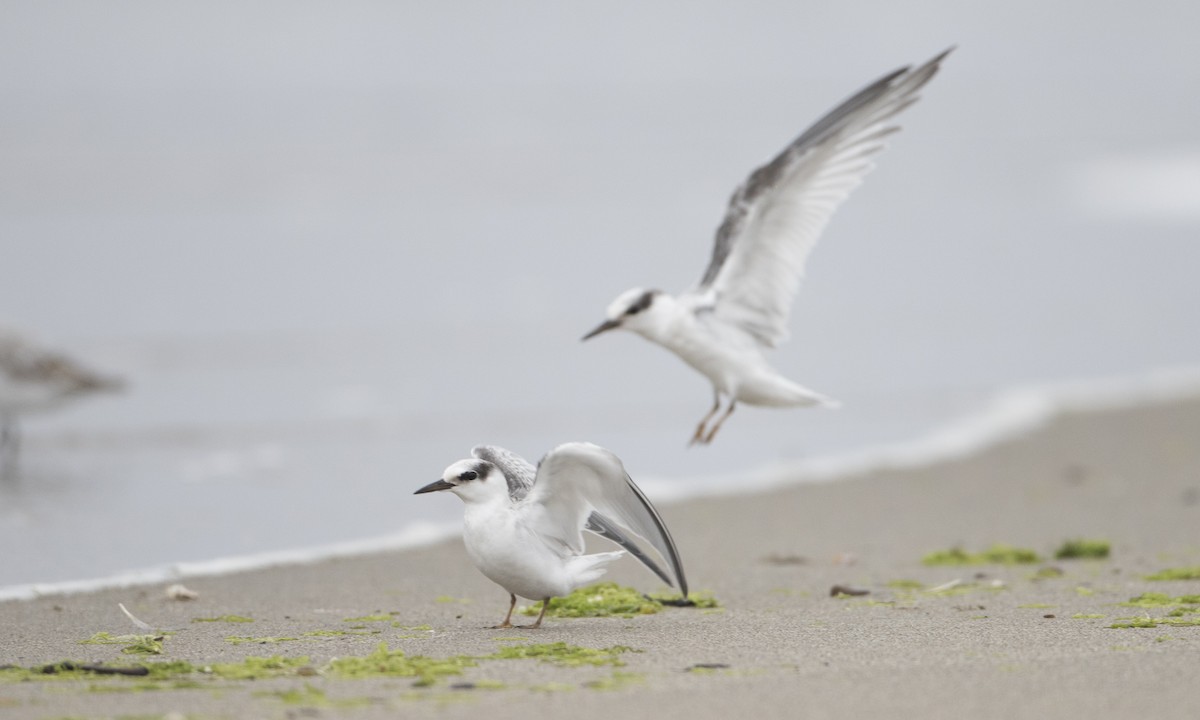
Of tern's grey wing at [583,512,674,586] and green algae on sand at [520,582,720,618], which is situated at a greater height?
tern's grey wing at [583,512,674,586]

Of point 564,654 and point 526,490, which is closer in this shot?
point 564,654

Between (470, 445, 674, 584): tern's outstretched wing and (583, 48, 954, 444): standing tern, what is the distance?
1526mm

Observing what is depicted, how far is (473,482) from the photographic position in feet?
15.3

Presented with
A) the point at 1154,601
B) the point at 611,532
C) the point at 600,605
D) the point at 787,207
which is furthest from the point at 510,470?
the point at 787,207

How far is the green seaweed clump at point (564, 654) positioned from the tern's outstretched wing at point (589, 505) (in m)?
0.58

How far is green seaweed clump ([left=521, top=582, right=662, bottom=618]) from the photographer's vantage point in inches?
196

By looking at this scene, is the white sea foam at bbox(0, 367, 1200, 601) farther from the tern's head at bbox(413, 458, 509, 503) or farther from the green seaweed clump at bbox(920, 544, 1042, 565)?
the green seaweed clump at bbox(920, 544, 1042, 565)

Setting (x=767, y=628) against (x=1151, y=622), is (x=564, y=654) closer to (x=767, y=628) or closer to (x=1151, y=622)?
(x=767, y=628)

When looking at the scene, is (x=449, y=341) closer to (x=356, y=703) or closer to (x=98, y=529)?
(x=98, y=529)

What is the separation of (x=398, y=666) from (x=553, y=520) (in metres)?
1.09

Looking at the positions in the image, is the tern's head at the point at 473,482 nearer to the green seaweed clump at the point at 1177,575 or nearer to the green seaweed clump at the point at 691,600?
the green seaweed clump at the point at 691,600

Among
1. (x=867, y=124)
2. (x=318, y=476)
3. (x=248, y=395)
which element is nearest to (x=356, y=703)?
(x=867, y=124)

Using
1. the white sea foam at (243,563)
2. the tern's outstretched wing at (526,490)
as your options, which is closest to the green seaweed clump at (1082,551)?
the tern's outstretched wing at (526,490)

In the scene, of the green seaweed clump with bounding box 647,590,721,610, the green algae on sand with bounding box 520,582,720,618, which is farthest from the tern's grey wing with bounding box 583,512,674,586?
the green seaweed clump with bounding box 647,590,721,610
